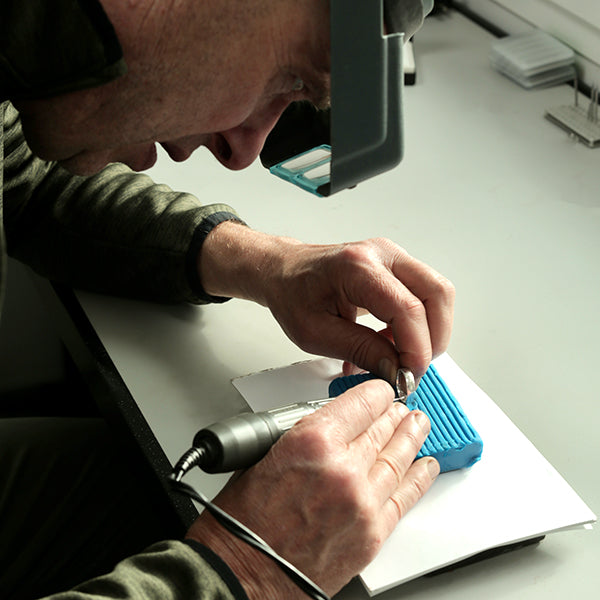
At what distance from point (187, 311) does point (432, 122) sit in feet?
2.05

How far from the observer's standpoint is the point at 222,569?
74 cm

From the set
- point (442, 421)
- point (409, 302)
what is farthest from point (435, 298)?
point (442, 421)

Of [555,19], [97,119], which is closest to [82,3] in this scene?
[97,119]

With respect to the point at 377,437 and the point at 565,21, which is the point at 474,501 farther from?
the point at 565,21

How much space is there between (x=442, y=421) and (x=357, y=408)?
4.8 inches

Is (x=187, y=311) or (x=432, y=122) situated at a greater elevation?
(x=432, y=122)

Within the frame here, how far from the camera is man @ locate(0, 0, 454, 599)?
2.39 ft

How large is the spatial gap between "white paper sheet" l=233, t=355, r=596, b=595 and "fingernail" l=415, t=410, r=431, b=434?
0.05 metres

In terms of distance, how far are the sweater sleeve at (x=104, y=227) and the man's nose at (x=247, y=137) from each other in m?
0.16

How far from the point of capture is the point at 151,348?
1.05 metres

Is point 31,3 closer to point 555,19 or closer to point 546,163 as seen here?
point 546,163

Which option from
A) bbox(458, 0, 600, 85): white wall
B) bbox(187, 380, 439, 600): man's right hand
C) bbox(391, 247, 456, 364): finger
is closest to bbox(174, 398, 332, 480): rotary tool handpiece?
bbox(187, 380, 439, 600): man's right hand

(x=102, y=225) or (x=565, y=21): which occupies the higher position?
(x=565, y=21)

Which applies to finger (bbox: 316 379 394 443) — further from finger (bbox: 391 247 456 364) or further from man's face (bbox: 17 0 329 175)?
man's face (bbox: 17 0 329 175)
